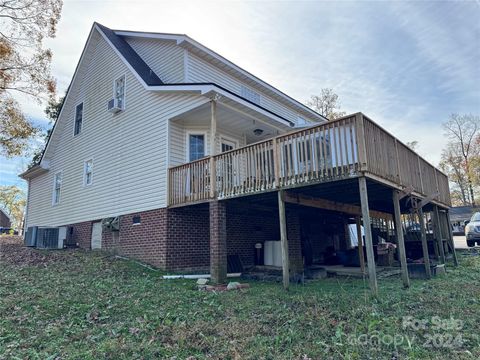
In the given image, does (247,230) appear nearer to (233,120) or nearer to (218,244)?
(218,244)

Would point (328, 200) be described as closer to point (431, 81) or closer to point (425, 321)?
point (425, 321)

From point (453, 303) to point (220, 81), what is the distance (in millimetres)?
10587

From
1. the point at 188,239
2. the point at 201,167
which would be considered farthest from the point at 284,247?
the point at 188,239

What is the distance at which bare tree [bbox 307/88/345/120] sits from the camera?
3241cm

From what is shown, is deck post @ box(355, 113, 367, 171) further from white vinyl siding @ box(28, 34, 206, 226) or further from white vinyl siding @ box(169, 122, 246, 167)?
white vinyl siding @ box(169, 122, 246, 167)

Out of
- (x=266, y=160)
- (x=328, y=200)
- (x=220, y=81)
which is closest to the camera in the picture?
(x=266, y=160)

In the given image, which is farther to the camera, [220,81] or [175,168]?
[220,81]

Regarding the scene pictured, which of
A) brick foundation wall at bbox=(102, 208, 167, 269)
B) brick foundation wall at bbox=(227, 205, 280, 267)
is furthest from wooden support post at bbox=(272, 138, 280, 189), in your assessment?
brick foundation wall at bbox=(102, 208, 167, 269)

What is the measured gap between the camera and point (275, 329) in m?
4.84

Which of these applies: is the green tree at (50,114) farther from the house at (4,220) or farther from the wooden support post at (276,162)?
the house at (4,220)

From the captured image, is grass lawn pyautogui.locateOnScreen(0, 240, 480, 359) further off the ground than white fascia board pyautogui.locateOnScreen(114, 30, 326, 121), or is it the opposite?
white fascia board pyautogui.locateOnScreen(114, 30, 326, 121)

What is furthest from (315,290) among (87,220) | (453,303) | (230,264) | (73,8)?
(73,8)

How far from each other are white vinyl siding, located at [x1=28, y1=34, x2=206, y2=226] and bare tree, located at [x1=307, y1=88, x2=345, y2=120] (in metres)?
22.8

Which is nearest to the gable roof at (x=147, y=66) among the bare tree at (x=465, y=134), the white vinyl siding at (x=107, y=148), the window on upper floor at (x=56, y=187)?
the white vinyl siding at (x=107, y=148)
